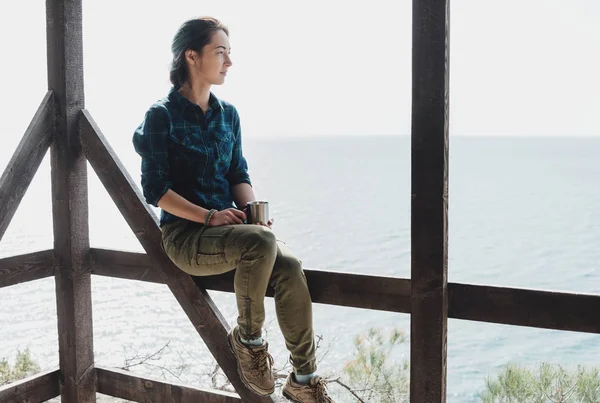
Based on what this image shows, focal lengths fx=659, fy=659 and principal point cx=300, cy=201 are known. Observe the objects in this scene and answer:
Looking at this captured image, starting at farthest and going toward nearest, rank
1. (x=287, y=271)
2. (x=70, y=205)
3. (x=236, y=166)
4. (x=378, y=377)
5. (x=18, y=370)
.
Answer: (x=18, y=370)
(x=378, y=377)
(x=70, y=205)
(x=236, y=166)
(x=287, y=271)

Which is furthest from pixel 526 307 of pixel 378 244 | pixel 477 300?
pixel 378 244

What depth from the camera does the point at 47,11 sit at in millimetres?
2559

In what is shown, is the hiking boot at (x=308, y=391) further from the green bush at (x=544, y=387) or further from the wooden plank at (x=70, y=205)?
the green bush at (x=544, y=387)

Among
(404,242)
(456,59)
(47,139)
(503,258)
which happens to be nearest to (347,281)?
(47,139)

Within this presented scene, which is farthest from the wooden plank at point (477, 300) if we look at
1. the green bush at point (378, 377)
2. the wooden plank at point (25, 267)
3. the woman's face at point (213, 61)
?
the green bush at point (378, 377)

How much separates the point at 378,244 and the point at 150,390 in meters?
13.5

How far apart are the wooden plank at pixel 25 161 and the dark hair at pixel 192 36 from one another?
0.69 metres

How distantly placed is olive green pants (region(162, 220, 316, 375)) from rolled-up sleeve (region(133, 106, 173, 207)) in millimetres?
181

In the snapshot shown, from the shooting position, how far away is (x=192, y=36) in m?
2.14

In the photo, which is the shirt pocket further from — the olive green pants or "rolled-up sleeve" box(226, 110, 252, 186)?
the olive green pants

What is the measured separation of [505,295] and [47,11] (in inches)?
78.0

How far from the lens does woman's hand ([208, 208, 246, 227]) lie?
2.02 meters

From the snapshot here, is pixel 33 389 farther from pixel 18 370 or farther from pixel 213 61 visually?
pixel 18 370

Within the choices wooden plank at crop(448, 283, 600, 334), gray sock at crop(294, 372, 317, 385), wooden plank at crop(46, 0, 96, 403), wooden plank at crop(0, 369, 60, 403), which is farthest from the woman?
wooden plank at crop(0, 369, 60, 403)
